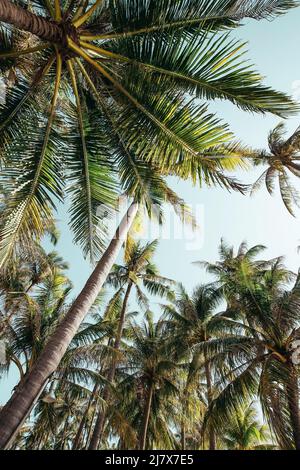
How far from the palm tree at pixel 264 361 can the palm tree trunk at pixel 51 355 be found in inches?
195

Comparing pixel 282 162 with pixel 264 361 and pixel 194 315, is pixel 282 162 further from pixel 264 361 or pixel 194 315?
pixel 194 315

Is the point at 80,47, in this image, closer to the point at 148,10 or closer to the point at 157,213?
the point at 148,10

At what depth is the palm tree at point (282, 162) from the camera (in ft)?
22.8

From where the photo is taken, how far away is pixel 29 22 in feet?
11.3

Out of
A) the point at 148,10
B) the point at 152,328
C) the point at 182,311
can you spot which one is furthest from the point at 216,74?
the point at 152,328

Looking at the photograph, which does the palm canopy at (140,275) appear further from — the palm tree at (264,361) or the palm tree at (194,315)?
the palm tree at (264,361)

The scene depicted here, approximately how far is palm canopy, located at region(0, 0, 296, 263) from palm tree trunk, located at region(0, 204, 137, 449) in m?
0.49

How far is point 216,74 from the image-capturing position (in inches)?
159

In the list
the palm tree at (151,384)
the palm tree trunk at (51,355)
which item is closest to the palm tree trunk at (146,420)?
the palm tree at (151,384)

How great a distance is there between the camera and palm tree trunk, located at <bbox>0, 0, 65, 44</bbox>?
314cm

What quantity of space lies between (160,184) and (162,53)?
2098mm

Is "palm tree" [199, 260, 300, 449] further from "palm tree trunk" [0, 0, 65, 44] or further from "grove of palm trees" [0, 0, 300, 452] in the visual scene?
"palm tree trunk" [0, 0, 65, 44]

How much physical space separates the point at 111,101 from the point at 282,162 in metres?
4.01
